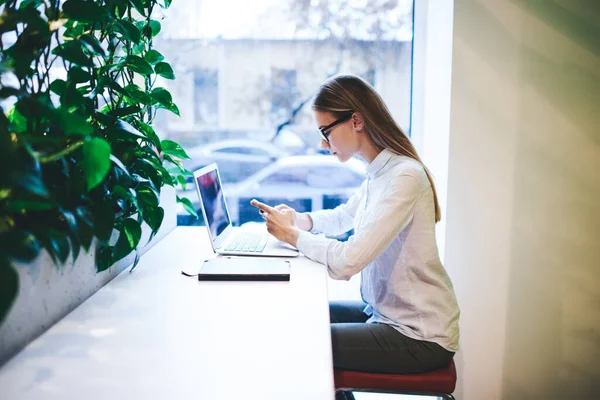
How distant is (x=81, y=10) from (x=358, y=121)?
895 mm

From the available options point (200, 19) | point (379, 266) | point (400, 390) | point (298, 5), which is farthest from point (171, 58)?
point (400, 390)

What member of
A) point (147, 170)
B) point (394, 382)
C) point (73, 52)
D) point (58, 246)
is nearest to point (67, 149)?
point (58, 246)

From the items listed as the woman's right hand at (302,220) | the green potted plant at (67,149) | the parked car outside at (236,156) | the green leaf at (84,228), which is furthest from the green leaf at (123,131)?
the parked car outside at (236,156)

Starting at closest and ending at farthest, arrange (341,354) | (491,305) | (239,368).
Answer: (239,368) → (341,354) → (491,305)

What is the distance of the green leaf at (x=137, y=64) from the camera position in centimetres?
134

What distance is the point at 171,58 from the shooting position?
7.77 feet

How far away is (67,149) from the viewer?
81cm

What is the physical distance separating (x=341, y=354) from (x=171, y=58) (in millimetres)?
1625

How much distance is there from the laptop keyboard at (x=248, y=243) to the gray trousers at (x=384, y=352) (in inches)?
16.7

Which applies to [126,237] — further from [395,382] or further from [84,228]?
[395,382]

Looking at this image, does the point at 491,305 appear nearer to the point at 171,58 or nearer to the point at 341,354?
the point at 341,354

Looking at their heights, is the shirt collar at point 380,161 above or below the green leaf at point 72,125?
below

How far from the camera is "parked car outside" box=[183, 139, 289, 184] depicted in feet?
7.93

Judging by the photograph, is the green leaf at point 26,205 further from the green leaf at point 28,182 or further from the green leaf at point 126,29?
the green leaf at point 126,29
